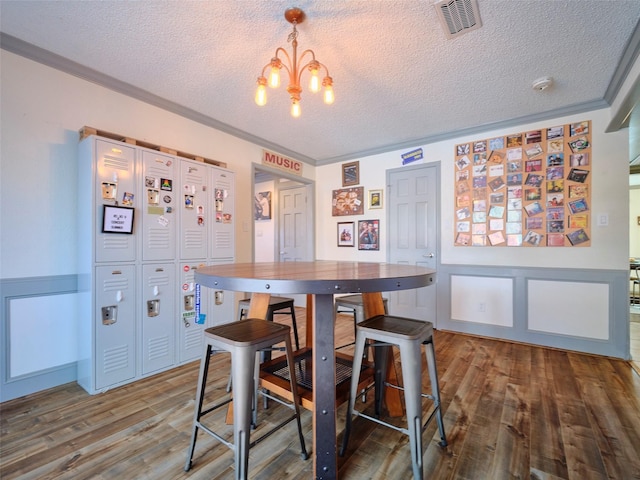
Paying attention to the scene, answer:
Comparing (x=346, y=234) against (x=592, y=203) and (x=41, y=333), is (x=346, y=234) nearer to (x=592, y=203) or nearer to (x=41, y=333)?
(x=592, y=203)

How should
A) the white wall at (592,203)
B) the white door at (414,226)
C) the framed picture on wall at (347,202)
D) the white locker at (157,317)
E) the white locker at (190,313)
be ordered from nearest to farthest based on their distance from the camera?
the white locker at (157,317)
the white locker at (190,313)
the white wall at (592,203)
the white door at (414,226)
the framed picture on wall at (347,202)

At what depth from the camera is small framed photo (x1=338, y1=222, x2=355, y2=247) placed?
A: 173 inches

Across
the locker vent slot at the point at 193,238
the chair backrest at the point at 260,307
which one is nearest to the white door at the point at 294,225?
the locker vent slot at the point at 193,238

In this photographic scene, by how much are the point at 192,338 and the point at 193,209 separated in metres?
1.20

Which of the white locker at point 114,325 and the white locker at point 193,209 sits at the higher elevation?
the white locker at point 193,209

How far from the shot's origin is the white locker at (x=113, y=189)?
205 cm

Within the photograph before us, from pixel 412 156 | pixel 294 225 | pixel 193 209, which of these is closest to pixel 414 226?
pixel 412 156

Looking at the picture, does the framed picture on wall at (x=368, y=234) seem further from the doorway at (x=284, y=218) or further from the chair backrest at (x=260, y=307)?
the chair backrest at (x=260, y=307)

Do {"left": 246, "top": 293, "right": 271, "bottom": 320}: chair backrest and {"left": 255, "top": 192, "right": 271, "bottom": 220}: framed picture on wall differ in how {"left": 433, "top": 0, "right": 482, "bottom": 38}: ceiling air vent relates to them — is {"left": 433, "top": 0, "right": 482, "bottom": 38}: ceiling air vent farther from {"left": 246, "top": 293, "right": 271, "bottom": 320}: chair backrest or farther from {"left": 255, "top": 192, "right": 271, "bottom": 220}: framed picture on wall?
{"left": 255, "top": 192, "right": 271, "bottom": 220}: framed picture on wall

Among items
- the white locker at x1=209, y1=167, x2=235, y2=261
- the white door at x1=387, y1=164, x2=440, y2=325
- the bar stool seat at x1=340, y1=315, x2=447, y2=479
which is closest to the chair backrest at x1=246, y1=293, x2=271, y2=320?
the bar stool seat at x1=340, y1=315, x2=447, y2=479

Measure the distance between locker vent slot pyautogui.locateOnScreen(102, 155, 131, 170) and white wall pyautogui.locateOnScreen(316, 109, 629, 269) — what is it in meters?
3.04

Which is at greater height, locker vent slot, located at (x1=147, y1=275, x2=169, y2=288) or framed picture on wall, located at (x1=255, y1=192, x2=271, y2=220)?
framed picture on wall, located at (x1=255, y1=192, x2=271, y2=220)

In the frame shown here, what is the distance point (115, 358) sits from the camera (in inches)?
83.7

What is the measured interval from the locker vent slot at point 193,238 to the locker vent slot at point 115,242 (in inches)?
18.6
